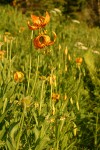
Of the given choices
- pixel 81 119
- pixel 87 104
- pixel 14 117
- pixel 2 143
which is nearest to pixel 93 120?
pixel 81 119

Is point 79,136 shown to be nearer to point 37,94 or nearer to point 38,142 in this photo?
point 37,94

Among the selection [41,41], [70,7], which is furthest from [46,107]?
[70,7]

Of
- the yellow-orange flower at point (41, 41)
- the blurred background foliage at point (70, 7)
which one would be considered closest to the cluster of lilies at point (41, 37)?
the yellow-orange flower at point (41, 41)

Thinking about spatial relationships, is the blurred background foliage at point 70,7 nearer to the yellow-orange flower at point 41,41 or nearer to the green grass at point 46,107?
the green grass at point 46,107

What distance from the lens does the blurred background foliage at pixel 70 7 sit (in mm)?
12945

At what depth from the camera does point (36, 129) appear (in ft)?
4.93

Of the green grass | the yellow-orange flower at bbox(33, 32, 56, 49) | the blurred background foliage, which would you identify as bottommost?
the blurred background foliage

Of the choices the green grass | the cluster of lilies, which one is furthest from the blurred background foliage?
the cluster of lilies

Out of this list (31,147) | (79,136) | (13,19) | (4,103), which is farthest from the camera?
(13,19)

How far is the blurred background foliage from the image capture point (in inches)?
510

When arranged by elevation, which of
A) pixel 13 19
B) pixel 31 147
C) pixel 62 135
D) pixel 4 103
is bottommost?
pixel 13 19

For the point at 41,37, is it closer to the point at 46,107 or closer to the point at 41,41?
the point at 41,41

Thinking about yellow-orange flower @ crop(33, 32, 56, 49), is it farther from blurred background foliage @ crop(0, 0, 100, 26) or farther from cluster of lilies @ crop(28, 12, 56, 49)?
blurred background foliage @ crop(0, 0, 100, 26)

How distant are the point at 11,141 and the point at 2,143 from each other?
111mm
